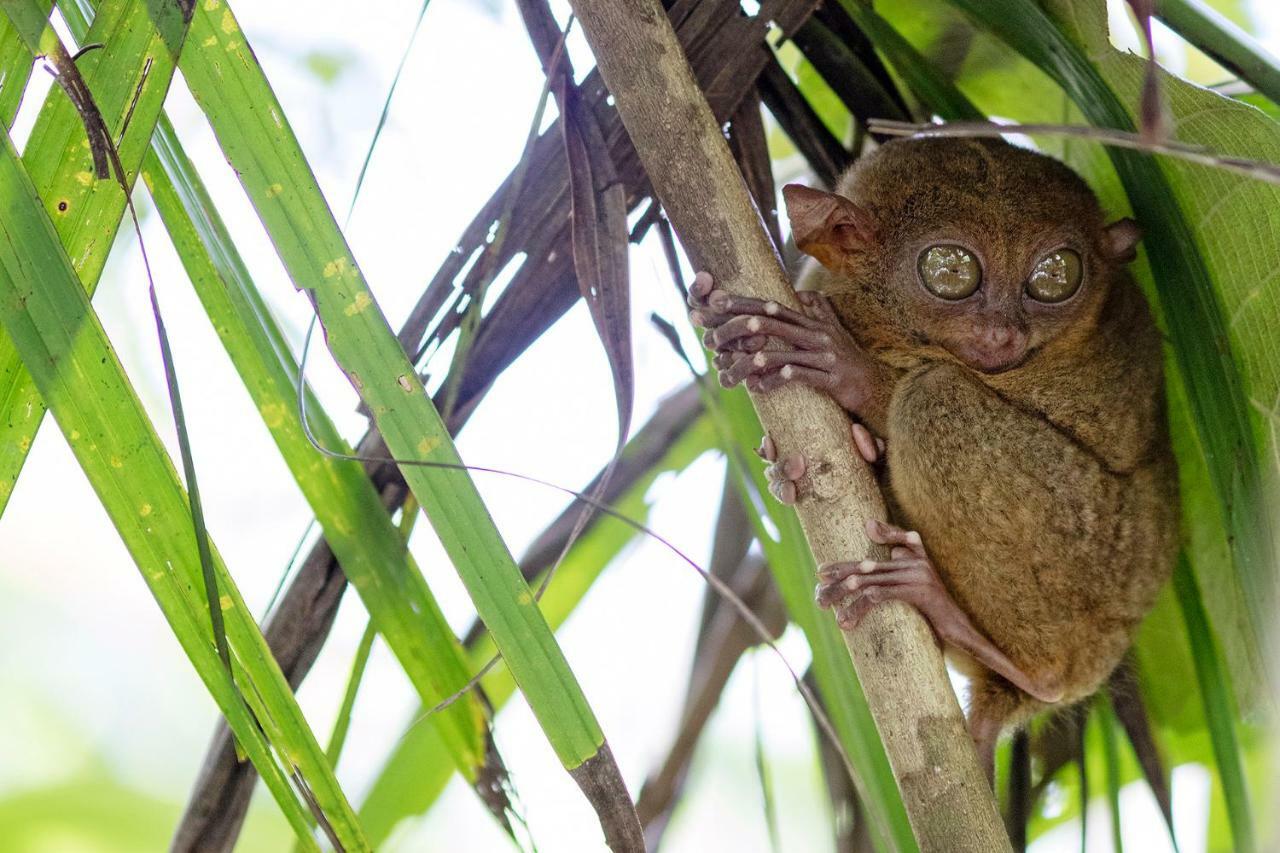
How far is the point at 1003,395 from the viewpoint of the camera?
249 cm

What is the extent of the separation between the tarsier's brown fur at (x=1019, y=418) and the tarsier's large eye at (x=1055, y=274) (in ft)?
0.07

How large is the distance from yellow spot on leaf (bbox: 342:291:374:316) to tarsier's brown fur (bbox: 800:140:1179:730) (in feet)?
3.87

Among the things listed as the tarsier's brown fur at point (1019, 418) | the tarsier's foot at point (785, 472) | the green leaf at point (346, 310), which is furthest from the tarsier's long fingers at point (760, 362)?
the green leaf at point (346, 310)

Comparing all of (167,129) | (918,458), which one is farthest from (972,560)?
(167,129)

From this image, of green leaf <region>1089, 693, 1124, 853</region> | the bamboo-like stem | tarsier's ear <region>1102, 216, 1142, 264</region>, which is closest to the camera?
the bamboo-like stem

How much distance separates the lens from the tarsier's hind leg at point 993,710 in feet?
7.77

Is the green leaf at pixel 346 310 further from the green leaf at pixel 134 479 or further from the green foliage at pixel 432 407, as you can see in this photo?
the green leaf at pixel 134 479

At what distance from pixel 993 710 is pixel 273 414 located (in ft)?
5.05

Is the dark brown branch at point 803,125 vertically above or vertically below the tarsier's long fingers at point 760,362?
above

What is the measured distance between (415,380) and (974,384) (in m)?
1.33

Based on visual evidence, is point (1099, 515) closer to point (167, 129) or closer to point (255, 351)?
point (255, 351)

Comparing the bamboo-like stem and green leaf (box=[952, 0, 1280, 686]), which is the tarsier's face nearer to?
green leaf (box=[952, 0, 1280, 686])

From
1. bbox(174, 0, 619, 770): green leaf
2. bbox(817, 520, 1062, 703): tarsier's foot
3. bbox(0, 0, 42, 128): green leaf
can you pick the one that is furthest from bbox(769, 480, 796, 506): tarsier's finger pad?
bbox(0, 0, 42, 128): green leaf

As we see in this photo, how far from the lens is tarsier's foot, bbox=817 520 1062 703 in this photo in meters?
1.71
